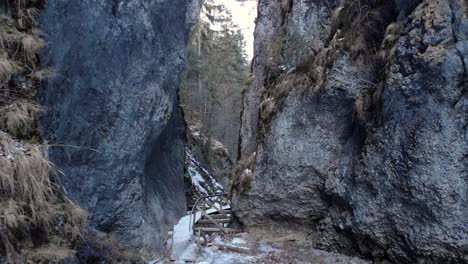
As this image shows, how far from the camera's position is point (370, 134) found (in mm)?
9227

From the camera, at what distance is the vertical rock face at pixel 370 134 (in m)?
7.54

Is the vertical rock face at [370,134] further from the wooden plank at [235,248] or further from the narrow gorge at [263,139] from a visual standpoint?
the wooden plank at [235,248]

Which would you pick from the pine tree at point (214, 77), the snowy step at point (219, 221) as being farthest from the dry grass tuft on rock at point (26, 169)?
the pine tree at point (214, 77)

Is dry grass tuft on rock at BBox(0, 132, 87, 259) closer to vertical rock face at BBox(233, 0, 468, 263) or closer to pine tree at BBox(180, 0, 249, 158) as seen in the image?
vertical rock face at BBox(233, 0, 468, 263)

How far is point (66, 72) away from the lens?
686 cm

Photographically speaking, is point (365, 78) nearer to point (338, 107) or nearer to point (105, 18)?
point (338, 107)

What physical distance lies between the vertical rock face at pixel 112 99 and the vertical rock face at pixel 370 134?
428 cm

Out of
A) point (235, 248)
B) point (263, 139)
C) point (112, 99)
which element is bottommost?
point (235, 248)

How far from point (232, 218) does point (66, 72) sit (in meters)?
9.12

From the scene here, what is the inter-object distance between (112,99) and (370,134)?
678 cm

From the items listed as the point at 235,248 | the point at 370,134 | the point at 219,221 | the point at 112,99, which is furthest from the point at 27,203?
the point at 219,221

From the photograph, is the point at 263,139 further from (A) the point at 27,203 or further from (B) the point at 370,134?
(A) the point at 27,203

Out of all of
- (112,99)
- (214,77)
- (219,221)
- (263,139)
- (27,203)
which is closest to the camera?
(27,203)

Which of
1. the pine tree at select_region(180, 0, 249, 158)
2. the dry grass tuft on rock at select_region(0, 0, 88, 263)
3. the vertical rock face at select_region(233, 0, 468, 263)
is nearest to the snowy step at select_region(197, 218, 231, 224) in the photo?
the vertical rock face at select_region(233, 0, 468, 263)
